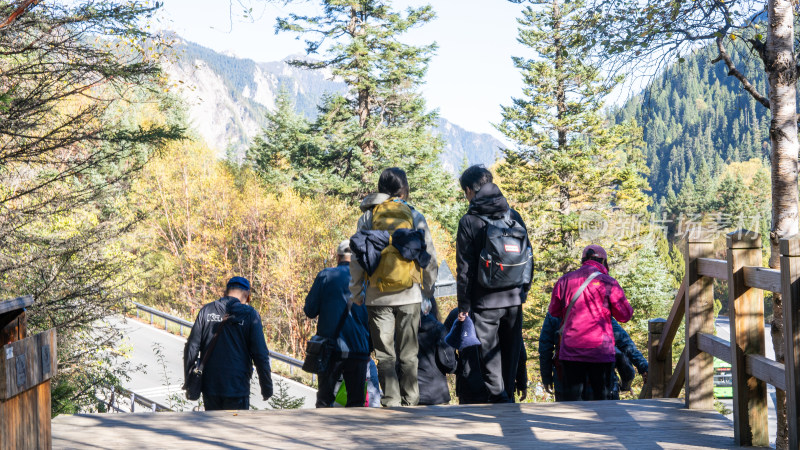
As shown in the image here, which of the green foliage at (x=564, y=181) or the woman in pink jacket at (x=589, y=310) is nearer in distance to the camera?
the woman in pink jacket at (x=589, y=310)

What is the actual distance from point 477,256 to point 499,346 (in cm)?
77

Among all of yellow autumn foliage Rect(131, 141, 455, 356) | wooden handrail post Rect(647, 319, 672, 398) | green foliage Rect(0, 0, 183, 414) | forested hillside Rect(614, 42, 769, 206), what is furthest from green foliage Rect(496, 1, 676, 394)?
forested hillside Rect(614, 42, 769, 206)

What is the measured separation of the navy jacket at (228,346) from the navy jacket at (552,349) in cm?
234

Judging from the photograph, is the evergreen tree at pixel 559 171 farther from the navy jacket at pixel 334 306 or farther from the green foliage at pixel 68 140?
the navy jacket at pixel 334 306

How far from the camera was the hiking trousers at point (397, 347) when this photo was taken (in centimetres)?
553

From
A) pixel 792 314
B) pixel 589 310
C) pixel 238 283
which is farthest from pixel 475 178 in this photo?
pixel 792 314

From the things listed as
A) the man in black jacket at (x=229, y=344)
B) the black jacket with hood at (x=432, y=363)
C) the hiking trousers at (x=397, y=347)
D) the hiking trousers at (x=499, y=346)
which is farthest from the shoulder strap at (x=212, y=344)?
the hiking trousers at (x=499, y=346)

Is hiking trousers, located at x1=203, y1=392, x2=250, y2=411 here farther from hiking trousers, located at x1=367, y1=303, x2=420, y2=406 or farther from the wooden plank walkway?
hiking trousers, located at x1=367, y1=303, x2=420, y2=406

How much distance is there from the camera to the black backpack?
5.45m

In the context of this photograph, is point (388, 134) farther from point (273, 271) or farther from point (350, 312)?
A: point (350, 312)

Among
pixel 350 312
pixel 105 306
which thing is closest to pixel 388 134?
pixel 105 306

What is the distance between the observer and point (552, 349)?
6.09 meters

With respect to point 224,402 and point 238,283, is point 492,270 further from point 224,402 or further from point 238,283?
point 224,402

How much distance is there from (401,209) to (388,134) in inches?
1085
